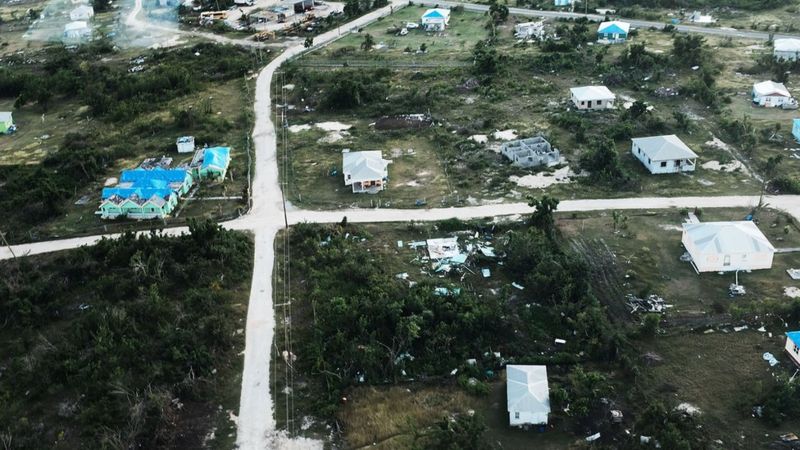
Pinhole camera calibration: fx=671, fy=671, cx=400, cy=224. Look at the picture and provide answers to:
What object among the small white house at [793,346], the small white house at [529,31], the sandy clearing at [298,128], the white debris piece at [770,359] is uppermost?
the small white house at [529,31]

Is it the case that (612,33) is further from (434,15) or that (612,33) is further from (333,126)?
(333,126)

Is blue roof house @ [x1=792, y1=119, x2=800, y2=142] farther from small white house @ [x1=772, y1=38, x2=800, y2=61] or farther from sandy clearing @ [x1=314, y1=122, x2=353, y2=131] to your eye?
sandy clearing @ [x1=314, y1=122, x2=353, y2=131]

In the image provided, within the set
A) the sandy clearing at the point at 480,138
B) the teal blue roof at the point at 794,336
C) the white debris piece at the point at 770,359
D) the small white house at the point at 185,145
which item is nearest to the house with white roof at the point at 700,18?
the sandy clearing at the point at 480,138

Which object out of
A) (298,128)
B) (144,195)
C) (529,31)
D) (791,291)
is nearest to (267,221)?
(144,195)

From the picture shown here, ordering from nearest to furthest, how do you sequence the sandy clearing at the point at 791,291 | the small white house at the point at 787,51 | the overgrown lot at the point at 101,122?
the sandy clearing at the point at 791,291 → the overgrown lot at the point at 101,122 → the small white house at the point at 787,51

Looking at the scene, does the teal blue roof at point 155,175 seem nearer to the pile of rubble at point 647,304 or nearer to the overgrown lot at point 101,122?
the overgrown lot at point 101,122

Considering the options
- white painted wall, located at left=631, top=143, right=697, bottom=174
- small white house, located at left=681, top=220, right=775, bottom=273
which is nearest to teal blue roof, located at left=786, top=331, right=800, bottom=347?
small white house, located at left=681, top=220, right=775, bottom=273
